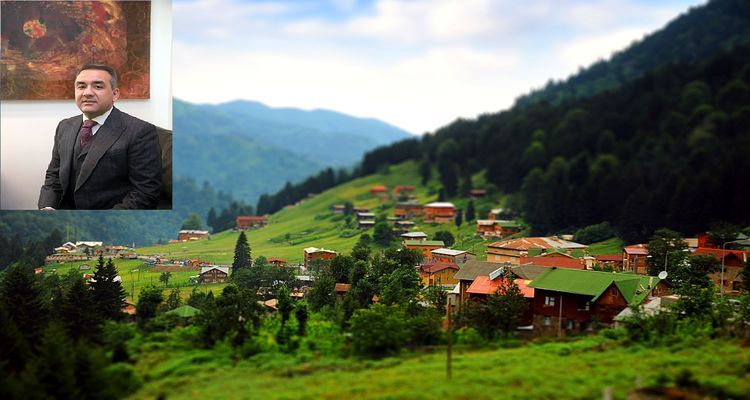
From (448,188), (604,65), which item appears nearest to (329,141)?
(604,65)

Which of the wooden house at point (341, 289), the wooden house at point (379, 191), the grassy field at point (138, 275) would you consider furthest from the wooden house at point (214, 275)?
the wooden house at point (379, 191)

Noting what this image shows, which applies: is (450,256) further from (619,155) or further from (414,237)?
(619,155)

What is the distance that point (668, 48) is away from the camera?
95.8 m

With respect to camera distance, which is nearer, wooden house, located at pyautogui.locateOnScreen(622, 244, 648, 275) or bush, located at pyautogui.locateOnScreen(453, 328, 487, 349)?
bush, located at pyautogui.locateOnScreen(453, 328, 487, 349)

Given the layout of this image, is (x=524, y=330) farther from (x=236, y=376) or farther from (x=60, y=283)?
(x=60, y=283)

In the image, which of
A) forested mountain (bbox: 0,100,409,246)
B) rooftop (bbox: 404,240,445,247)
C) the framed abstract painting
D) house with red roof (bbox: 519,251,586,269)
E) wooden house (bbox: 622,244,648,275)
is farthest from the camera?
forested mountain (bbox: 0,100,409,246)

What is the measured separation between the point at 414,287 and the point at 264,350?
5.44 meters

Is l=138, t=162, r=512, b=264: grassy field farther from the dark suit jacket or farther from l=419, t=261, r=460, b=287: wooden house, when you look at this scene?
the dark suit jacket

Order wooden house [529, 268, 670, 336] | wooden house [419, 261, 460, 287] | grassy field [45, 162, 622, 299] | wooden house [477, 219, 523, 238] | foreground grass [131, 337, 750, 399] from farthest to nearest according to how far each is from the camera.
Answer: wooden house [477, 219, 523, 238]
grassy field [45, 162, 622, 299]
wooden house [419, 261, 460, 287]
wooden house [529, 268, 670, 336]
foreground grass [131, 337, 750, 399]

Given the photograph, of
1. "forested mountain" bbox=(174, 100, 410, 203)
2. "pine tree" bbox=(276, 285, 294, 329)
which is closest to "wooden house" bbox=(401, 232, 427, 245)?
"pine tree" bbox=(276, 285, 294, 329)

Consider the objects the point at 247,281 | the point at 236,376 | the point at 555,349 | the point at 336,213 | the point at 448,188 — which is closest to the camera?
the point at 236,376

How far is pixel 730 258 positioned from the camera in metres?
19.5

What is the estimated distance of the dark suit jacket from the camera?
1650cm

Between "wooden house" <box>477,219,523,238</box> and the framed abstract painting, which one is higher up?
the framed abstract painting
